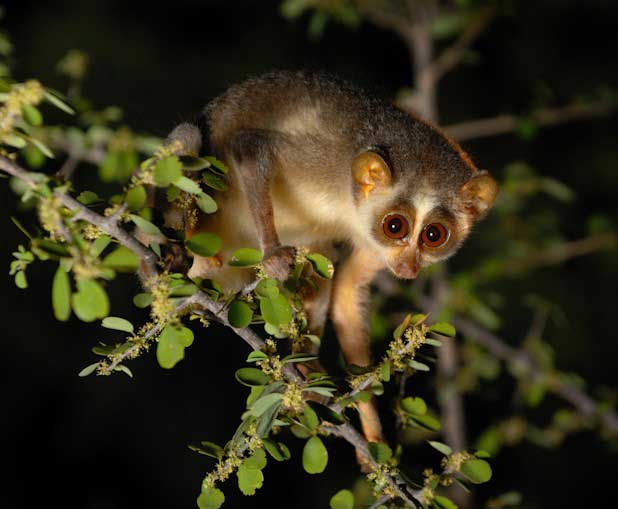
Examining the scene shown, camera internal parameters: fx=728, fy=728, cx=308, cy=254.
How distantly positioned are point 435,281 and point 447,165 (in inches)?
72.2

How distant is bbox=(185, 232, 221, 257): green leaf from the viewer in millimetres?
1998

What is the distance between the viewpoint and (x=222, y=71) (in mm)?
9492

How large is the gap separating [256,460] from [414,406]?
66 cm

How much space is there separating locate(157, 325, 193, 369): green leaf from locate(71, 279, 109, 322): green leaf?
337 mm

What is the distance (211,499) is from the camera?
2082 mm

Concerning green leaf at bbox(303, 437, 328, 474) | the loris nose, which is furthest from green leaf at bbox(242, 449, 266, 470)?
the loris nose

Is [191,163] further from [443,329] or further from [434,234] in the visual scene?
[434,234]

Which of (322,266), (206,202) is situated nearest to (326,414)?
(322,266)

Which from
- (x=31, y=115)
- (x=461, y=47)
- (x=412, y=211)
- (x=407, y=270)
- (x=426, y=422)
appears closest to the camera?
(x=31, y=115)

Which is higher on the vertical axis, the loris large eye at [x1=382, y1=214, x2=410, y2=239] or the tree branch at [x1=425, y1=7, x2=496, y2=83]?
the tree branch at [x1=425, y1=7, x2=496, y2=83]

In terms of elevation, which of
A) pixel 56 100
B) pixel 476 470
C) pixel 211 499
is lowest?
pixel 211 499

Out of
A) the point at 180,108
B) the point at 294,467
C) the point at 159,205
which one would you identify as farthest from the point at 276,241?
the point at 180,108

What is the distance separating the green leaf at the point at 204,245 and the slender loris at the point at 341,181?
981mm

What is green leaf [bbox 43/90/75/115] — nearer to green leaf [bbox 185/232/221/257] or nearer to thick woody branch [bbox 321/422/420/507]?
green leaf [bbox 185/232/221/257]
